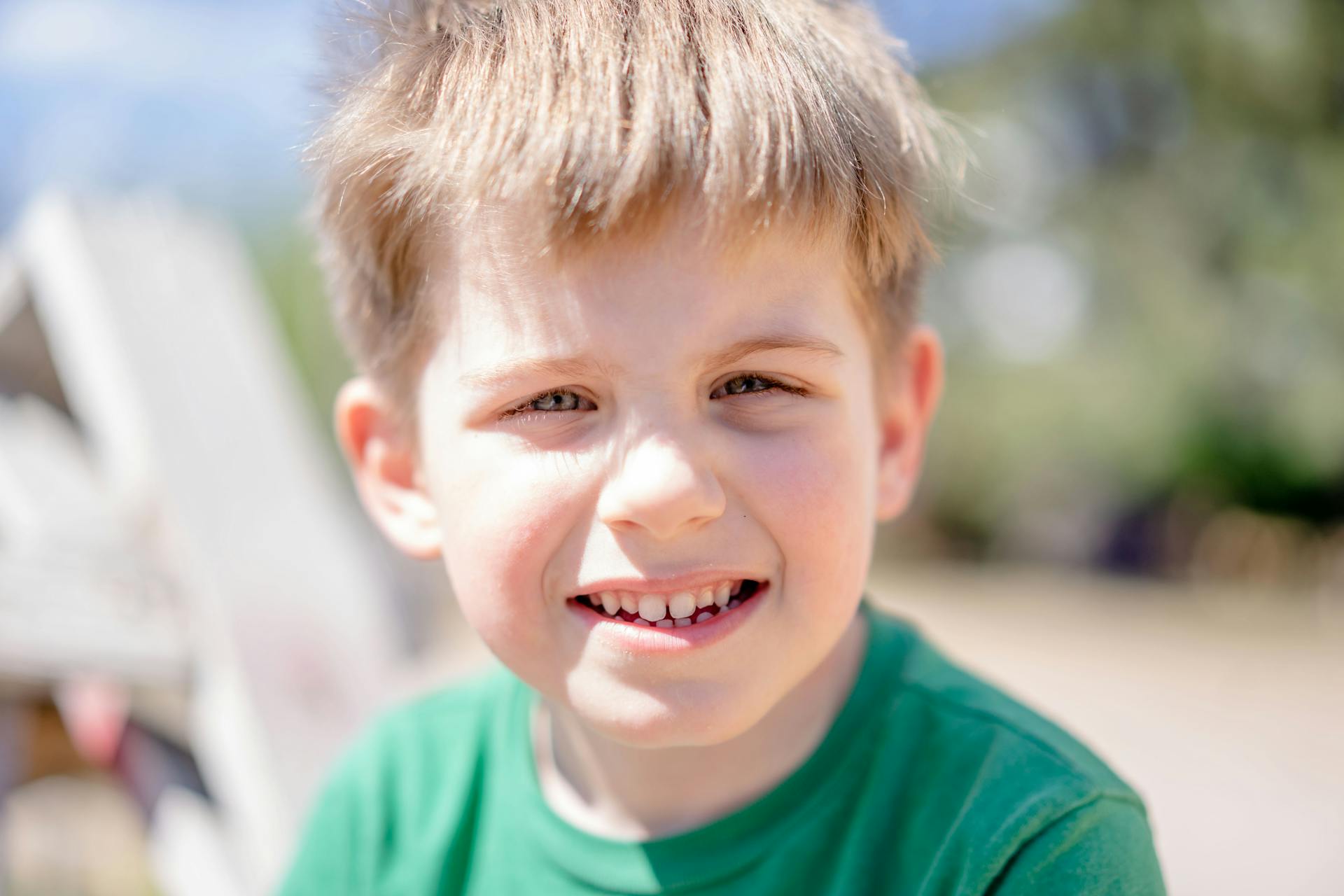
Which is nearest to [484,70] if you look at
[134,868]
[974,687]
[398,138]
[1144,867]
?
[398,138]

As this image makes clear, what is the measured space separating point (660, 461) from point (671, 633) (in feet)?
0.56

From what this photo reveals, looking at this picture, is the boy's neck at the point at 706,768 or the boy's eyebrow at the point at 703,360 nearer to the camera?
the boy's eyebrow at the point at 703,360

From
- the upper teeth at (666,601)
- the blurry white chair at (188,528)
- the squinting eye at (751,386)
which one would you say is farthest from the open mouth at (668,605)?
the blurry white chair at (188,528)

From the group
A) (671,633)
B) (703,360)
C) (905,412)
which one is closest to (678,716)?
(671,633)

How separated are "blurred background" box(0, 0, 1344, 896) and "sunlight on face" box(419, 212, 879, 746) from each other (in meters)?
0.36

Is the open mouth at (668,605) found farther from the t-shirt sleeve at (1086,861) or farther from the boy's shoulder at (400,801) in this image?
the boy's shoulder at (400,801)

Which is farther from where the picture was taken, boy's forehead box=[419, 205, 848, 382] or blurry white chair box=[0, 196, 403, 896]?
blurry white chair box=[0, 196, 403, 896]

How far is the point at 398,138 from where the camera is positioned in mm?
1118

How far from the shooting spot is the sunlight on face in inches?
38.5

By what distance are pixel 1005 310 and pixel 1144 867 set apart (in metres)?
10.5

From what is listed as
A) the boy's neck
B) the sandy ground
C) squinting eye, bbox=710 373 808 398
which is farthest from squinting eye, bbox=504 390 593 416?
the sandy ground

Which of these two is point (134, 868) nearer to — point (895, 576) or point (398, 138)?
point (398, 138)

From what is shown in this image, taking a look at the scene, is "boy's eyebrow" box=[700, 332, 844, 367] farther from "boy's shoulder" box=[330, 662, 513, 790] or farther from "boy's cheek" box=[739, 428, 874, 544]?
"boy's shoulder" box=[330, 662, 513, 790]

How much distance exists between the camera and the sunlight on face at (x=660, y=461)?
3.21 feet
